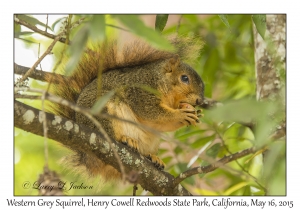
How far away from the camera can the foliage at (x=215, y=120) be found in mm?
1364

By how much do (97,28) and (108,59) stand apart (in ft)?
4.01

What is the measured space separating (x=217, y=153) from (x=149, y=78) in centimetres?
61

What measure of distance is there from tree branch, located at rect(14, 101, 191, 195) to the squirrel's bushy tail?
51 cm

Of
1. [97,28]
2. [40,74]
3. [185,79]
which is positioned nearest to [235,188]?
[185,79]

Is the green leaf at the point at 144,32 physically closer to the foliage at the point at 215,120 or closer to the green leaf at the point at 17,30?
the foliage at the point at 215,120

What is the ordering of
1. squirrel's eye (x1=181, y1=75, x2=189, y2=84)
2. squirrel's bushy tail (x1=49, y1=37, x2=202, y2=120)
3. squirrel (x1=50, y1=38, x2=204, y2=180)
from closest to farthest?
1. squirrel (x1=50, y1=38, x2=204, y2=180)
2. squirrel's bushy tail (x1=49, y1=37, x2=202, y2=120)
3. squirrel's eye (x1=181, y1=75, x2=189, y2=84)

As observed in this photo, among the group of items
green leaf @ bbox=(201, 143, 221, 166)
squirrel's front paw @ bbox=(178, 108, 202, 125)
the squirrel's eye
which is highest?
the squirrel's eye

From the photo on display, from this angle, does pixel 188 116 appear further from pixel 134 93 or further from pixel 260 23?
pixel 260 23

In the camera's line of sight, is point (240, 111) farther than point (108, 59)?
No

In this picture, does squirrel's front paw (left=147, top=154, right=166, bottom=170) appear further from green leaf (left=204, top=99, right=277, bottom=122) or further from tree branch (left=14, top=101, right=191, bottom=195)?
green leaf (left=204, top=99, right=277, bottom=122)

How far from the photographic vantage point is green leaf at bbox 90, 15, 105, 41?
1.34 metres

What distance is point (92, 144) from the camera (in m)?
1.90

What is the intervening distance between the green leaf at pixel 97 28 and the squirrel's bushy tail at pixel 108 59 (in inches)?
36.1

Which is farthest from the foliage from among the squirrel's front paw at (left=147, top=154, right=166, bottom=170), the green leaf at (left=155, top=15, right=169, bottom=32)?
the squirrel's front paw at (left=147, top=154, right=166, bottom=170)
